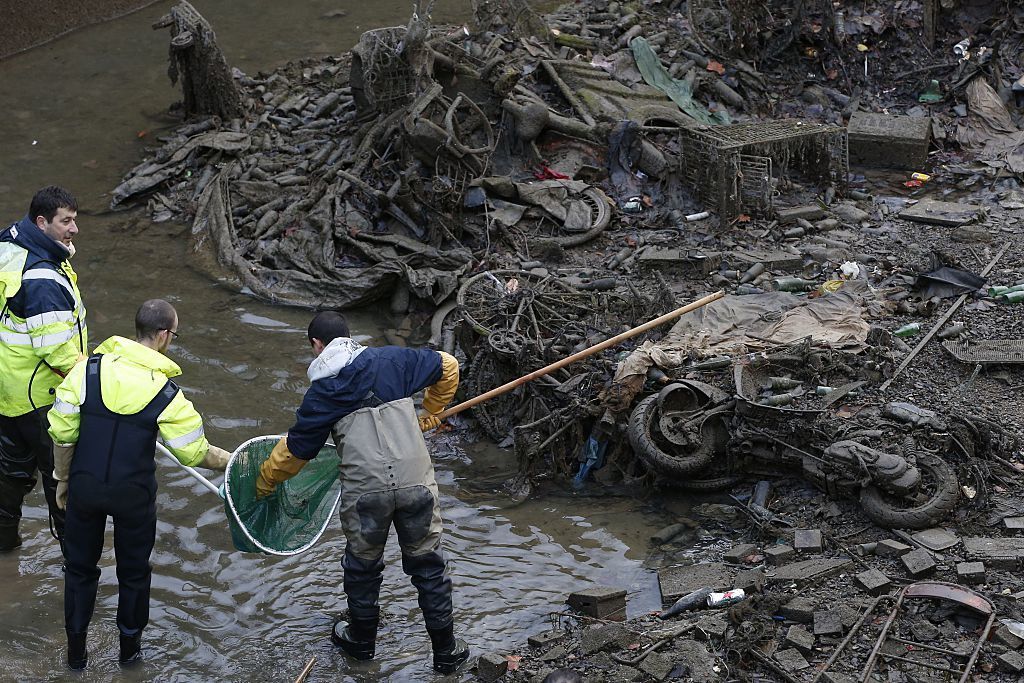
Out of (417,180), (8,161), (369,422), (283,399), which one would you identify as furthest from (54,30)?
(369,422)

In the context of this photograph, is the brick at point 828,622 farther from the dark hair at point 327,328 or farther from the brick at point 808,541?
the dark hair at point 327,328

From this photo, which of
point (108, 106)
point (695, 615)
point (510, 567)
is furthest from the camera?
point (108, 106)

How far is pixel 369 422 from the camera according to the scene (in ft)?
18.5

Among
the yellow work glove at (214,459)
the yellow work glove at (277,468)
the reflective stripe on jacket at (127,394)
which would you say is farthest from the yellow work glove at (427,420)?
the reflective stripe on jacket at (127,394)

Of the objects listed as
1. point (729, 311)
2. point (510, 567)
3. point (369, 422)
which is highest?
point (369, 422)

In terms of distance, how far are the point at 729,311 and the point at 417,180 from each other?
13.1 feet

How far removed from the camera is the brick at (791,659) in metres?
5.56

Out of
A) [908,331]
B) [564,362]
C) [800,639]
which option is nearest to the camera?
[800,639]

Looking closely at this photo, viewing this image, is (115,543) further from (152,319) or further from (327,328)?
(327,328)

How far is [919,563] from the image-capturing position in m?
6.12

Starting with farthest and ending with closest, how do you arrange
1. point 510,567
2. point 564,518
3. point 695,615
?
point 564,518 < point 510,567 < point 695,615

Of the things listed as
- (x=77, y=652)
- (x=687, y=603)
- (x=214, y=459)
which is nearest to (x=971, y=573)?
(x=687, y=603)

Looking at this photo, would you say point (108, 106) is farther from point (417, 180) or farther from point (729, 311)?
point (729, 311)

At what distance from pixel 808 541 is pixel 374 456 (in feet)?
9.09
